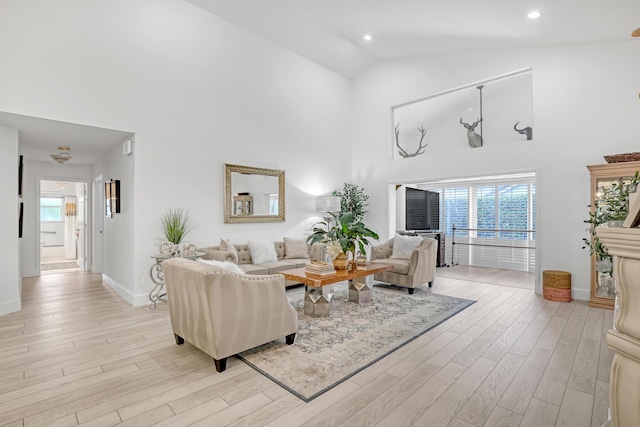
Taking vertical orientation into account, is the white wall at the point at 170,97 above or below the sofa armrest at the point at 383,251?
above

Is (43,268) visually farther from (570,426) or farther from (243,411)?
(570,426)

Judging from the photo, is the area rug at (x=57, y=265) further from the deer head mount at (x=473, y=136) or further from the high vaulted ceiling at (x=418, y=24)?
the deer head mount at (x=473, y=136)

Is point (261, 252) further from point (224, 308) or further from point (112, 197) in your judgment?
point (224, 308)

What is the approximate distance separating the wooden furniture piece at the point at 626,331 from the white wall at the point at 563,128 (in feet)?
16.6

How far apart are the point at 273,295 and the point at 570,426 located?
2209 mm

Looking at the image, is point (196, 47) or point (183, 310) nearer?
point (183, 310)

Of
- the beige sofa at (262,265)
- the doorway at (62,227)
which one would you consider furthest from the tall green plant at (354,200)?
the doorway at (62,227)

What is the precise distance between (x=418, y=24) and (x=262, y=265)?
458 cm

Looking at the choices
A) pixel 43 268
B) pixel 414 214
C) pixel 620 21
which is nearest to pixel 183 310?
pixel 620 21

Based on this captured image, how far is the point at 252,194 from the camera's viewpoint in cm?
602

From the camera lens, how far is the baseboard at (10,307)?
13.5 ft

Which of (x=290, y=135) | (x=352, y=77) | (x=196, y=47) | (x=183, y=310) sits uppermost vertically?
(x=352, y=77)

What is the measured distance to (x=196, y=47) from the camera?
5.22m

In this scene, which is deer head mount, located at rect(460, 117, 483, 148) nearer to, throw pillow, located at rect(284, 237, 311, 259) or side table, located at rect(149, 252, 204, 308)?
throw pillow, located at rect(284, 237, 311, 259)
